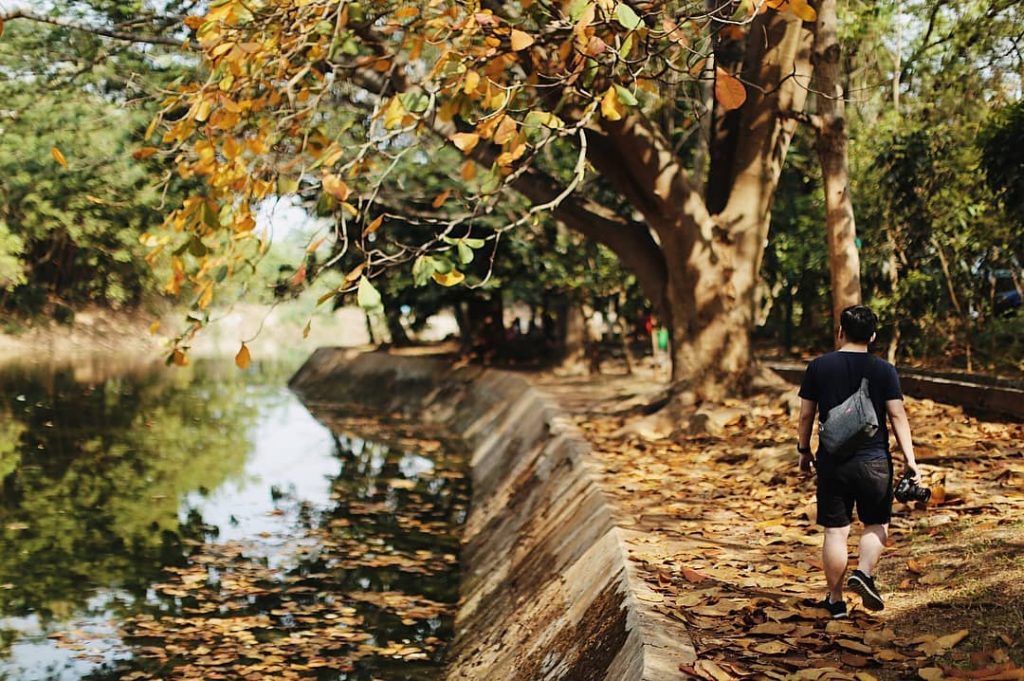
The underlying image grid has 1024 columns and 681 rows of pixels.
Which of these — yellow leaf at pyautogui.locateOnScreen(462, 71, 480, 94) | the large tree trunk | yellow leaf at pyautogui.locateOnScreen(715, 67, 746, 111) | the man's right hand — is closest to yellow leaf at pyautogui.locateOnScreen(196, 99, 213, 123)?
yellow leaf at pyautogui.locateOnScreen(462, 71, 480, 94)

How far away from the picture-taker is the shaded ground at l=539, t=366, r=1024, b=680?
5289mm

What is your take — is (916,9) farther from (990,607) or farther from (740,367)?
(990,607)

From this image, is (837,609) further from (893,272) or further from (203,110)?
(893,272)

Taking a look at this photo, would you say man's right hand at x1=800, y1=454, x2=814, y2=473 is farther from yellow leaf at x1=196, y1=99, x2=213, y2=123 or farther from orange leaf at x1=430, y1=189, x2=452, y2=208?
yellow leaf at x1=196, y1=99, x2=213, y2=123

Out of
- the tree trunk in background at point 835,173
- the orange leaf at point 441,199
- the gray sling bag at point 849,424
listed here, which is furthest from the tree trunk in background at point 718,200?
the gray sling bag at point 849,424

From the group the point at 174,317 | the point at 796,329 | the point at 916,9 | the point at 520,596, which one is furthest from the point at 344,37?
the point at 174,317

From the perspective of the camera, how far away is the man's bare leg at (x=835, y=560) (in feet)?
19.2

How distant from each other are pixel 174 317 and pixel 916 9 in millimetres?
60231

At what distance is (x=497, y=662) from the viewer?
25.0ft

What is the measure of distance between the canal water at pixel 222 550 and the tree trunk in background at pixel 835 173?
16.1 ft

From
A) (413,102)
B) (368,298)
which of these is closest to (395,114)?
(413,102)

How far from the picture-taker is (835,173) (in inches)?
436

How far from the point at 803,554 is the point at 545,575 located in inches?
82.8

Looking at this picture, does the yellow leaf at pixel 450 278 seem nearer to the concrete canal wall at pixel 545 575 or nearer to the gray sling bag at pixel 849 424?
the concrete canal wall at pixel 545 575
